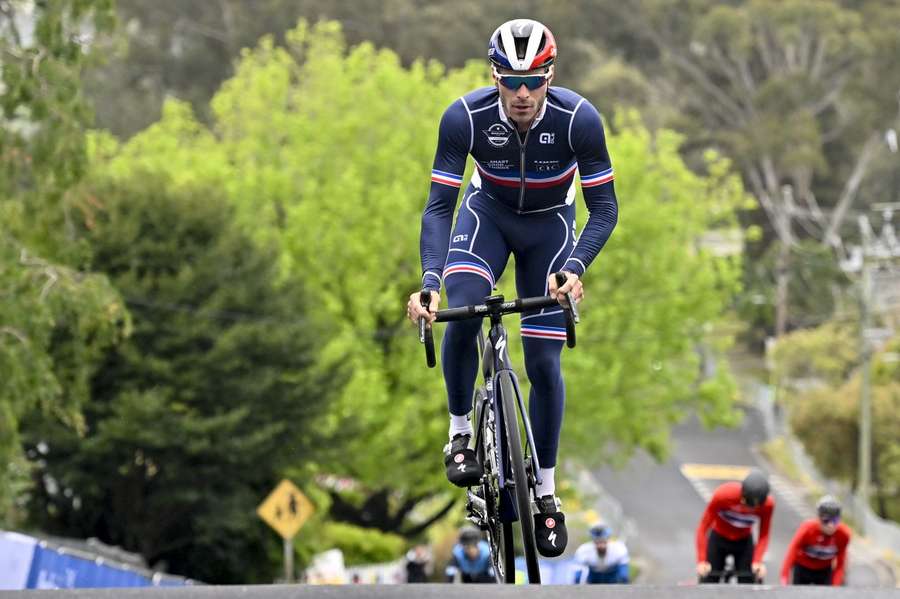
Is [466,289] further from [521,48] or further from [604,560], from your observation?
[604,560]

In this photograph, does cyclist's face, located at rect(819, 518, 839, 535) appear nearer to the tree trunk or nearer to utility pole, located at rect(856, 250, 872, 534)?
utility pole, located at rect(856, 250, 872, 534)

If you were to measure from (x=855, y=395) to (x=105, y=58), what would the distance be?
36216 millimetres

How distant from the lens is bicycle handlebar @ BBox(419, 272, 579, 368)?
7566 millimetres

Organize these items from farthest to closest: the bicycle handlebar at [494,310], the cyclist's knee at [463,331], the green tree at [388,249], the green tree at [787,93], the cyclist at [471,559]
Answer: the green tree at [787,93] → the green tree at [388,249] → the cyclist at [471,559] → the cyclist's knee at [463,331] → the bicycle handlebar at [494,310]

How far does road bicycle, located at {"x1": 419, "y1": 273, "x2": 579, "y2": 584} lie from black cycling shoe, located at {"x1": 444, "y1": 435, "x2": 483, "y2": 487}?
5cm

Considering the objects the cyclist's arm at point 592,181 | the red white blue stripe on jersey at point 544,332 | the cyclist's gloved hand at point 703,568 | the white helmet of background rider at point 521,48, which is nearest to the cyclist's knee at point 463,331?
the red white blue stripe on jersey at point 544,332

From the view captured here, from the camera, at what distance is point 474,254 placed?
26.9 ft

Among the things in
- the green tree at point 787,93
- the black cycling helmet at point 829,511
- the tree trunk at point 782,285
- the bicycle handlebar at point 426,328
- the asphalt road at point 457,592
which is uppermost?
the green tree at point 787,93

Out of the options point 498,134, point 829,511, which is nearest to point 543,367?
point 498,134

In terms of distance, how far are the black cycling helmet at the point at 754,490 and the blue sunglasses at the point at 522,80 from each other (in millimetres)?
5679

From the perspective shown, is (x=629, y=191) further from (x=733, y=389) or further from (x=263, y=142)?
(x=263, y=142)

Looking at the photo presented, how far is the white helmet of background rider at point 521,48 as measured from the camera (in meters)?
7.61

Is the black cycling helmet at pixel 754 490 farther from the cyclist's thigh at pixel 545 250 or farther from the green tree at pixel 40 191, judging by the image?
the green tree at pixel 40 191

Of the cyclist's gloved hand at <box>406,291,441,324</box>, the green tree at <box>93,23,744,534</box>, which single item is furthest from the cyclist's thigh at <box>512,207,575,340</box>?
the green tree at <box>93,23,744,534</box>
